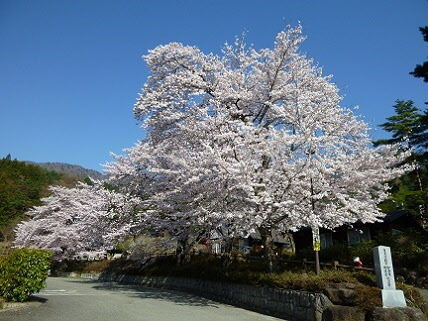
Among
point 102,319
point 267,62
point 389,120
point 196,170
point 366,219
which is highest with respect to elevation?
point 389,120

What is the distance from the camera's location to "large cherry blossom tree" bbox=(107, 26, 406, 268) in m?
11.1

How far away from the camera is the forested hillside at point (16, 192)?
4706cm

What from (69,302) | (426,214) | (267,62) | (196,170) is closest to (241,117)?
(267,62)

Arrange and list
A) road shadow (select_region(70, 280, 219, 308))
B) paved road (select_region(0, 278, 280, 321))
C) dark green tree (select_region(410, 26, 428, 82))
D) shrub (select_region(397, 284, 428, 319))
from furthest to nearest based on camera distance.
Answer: dark green tree (select_region(410, 26, 428, 82)) → road shadow (select_region(70, 280, 219, 308)) → paved road (select_region(0, 278, 280, 321)) → shrub (select_region(397, 284, 428, 319))

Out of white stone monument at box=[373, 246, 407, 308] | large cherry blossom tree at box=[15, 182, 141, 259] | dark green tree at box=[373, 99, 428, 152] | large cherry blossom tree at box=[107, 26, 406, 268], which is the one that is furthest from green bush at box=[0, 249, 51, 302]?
dark green tree at box=[373, 99, 428, 152]

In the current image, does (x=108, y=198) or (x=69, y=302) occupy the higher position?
(x=108, y=198)

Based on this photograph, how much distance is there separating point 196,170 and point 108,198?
9.67 m

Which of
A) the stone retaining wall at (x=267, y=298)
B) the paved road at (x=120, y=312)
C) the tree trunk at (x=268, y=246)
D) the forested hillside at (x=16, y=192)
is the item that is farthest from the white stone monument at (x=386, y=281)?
the forested hillside at (x=16, y=192)

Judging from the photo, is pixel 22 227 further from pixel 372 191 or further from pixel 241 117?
pixel 372 191

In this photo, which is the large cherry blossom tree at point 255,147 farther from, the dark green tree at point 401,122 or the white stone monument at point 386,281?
the dark green tree at point 401,122

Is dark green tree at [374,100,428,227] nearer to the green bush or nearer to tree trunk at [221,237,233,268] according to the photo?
tree trunk at [221,237,233,268]

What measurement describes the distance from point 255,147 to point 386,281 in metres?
5.44

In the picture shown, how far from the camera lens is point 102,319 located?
923cm

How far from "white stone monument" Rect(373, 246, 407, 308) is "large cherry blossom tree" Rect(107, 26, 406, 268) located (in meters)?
1.98
